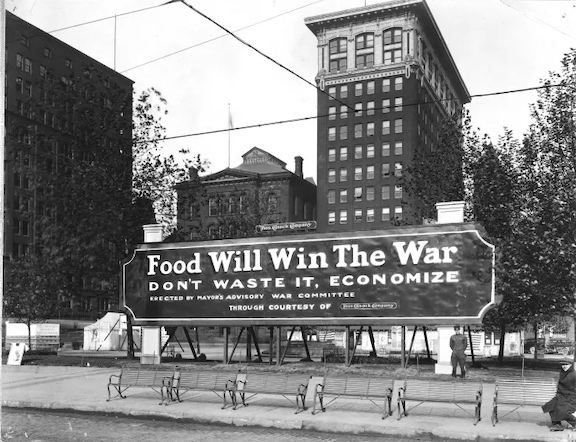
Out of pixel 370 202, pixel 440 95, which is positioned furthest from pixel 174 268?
pixel 440 95

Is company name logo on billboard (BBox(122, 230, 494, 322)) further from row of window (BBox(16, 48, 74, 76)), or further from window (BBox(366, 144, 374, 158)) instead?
window (BBox(366, 144, 374, 158))

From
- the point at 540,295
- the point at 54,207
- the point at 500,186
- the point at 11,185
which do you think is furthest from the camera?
the point at 11,185

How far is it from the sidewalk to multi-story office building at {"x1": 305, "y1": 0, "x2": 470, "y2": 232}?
8631cm

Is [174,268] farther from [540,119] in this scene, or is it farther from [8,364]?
[540,119]

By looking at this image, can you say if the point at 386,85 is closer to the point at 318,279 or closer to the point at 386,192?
the point at 386,192

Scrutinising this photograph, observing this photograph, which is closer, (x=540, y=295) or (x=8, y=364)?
(x=540, y=295)

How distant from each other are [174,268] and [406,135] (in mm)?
83002

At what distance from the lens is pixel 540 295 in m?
23.0

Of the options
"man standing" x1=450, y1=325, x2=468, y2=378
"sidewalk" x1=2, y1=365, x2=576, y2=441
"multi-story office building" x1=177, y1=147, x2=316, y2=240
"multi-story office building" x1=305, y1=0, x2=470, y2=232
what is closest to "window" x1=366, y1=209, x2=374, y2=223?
"multi-story office building" x1=305, y1=0, x2=470, y2=232

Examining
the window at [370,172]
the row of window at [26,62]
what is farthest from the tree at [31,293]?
the window at [370,172]

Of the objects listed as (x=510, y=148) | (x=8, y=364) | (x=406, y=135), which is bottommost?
(x=8, y=364)

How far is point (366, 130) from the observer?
354 feet

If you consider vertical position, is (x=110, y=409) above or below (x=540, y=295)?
below

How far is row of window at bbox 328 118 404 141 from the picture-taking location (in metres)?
107
